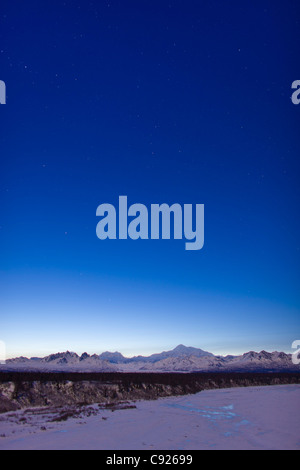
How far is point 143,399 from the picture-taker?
38.8 meters

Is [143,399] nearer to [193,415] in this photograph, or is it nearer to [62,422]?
[193,415]

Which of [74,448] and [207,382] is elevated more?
[74,448]

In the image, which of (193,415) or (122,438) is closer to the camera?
(122,438)

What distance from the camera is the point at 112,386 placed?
39.5m

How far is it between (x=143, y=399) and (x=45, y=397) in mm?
12297
